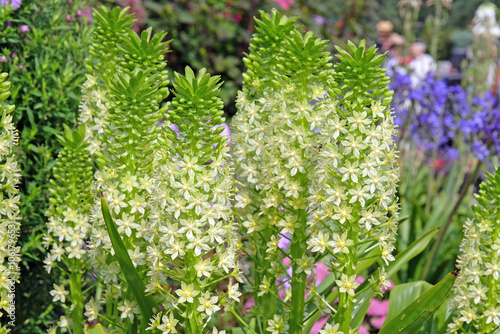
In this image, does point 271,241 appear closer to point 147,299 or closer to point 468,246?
point 147,299

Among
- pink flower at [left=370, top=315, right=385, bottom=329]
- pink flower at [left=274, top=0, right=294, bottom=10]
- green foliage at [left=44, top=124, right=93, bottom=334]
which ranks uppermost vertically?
pink flower at [left=274, top=0, right=294, bottom=10]

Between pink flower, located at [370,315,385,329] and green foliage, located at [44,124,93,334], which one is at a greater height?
green foliage, located at [44,124,93,334]

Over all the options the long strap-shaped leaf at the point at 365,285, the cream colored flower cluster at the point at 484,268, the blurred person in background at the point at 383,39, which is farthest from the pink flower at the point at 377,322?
the blurred person in background at the point at 383,39

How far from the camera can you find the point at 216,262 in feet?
7.17

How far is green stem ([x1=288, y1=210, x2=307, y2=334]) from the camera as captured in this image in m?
2.30

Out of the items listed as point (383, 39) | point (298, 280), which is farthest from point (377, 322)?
point (383, 39)

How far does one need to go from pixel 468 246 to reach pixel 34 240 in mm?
2304

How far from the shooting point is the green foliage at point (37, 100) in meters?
3.22

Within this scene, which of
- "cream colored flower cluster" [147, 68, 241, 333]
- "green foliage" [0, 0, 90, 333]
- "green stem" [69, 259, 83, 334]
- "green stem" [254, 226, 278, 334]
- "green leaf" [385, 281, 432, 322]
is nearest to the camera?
"cream colored flower cluster" [147, 68, 241, 333]

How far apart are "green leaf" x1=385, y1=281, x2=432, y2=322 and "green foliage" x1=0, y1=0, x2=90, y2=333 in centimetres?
196

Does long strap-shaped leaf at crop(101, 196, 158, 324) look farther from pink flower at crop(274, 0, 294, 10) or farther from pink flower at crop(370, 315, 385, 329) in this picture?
pink flower at crop(274, 0, 294, 10)

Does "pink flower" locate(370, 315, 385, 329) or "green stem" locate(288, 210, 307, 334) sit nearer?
"green stem" locate(288, 210, 307, 334)

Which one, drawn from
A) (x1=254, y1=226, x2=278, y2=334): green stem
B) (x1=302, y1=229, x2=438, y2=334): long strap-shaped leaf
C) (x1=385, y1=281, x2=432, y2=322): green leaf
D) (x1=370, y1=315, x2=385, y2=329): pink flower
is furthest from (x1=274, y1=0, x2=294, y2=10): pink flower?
(x1=254, y1=226, x2=278, y2=334): green stem

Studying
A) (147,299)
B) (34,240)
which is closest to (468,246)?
(147,299)
